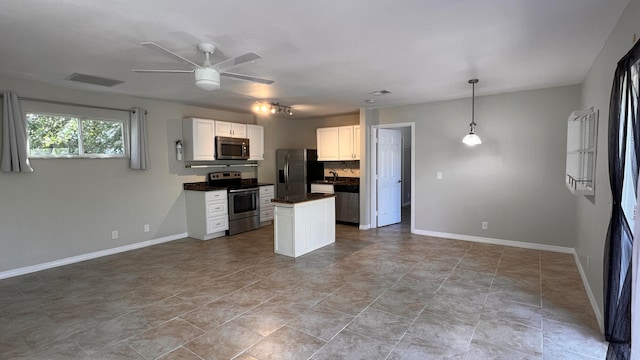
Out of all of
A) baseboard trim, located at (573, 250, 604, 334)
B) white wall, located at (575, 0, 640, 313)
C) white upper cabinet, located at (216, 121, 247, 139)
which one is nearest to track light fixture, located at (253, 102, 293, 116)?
white upper cabinet, located at (216, 121, 247, 139)

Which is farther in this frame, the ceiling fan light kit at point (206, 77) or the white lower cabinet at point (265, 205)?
the white lower cabinet at point (265, 205)

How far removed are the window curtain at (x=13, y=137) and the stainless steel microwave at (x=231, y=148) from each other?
2.72m

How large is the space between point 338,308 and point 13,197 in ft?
14.2

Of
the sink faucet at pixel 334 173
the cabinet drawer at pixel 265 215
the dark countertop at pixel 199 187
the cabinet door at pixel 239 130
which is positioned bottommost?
the cabinet drawer at pixel 265 215

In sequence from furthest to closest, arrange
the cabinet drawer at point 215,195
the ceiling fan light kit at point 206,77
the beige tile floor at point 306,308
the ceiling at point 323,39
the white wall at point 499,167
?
the cabinet drawer at point 215,195 < the white wall at point 499,167 < the ceiling fan light kit at point 206,77 < the beige tile floor at point 306,308 < the ceiling at point 323,39

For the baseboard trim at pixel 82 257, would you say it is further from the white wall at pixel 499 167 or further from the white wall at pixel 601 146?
the white wall at pixel 601 146

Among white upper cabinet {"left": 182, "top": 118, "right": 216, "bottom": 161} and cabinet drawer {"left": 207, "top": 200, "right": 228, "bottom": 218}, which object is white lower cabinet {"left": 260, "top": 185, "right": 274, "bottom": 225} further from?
white upper cabinet {"left": 182, "top": 118, "right": 216, "bottom": 161}

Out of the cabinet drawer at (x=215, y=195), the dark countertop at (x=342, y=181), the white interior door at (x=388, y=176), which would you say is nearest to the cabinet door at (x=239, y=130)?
the cabinet drawer at (x=215, y=195)

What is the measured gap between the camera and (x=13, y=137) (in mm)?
3877

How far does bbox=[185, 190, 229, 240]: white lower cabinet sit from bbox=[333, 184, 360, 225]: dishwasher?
2.36m

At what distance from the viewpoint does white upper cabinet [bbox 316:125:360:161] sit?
6801mm

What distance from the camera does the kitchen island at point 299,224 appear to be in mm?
4520

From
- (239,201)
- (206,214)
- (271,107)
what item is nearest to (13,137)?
(206,214)

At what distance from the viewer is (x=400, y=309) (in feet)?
9.75
